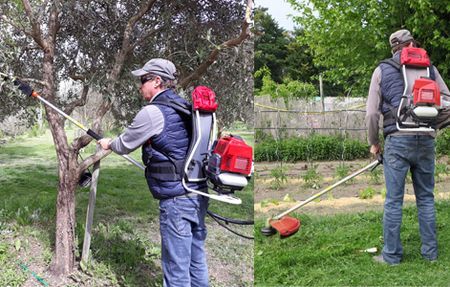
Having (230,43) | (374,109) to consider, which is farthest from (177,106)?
(374,109)

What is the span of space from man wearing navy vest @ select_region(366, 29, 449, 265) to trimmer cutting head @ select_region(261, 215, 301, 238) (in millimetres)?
542

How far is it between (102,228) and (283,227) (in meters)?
1.65

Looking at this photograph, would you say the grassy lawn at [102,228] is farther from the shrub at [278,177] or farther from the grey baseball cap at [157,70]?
the grey baseball cap at [157,70]

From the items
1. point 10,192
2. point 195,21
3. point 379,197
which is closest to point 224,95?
point 195,21

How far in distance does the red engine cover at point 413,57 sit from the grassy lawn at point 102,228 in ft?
6.12

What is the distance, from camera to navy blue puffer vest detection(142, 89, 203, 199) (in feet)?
7.55

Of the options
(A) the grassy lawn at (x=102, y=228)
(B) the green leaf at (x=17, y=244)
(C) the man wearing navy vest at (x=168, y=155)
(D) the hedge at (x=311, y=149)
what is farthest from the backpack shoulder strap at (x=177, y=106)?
(D) the hedge at (x=311, y=149)

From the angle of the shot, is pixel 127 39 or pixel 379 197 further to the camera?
pixel 379 197

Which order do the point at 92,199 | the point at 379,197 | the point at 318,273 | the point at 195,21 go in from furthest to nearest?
the point at 379,197
the point at 195,21
the point at 92,199
the point at 318,273

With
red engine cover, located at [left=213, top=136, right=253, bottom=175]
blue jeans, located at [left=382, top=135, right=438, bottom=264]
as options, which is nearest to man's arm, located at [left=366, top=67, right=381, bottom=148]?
blue jeans, located at [left=382, top=135, right=438, bottom=264]

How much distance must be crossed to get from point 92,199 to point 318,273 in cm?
149

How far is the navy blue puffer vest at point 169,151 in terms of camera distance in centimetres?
230

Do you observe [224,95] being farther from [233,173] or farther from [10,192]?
[10,192]

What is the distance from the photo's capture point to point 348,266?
284 centimetres
